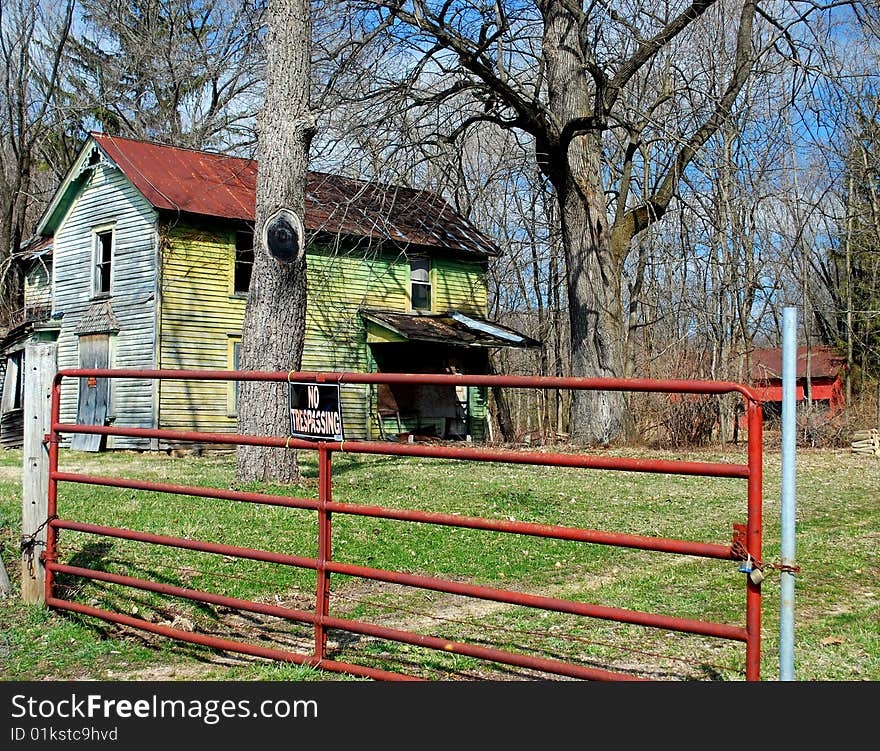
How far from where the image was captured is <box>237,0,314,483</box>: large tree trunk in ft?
39.3

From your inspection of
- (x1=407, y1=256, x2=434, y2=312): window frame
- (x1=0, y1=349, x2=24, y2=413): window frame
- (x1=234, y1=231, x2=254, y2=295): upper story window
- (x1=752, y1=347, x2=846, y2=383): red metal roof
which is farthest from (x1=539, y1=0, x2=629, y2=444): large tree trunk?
(x1=752, y1=347, x2=846, y2=383): red metal roof

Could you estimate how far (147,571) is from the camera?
7.26 metres

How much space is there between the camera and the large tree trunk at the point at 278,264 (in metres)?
12.0

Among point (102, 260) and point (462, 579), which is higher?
point (102, 260)

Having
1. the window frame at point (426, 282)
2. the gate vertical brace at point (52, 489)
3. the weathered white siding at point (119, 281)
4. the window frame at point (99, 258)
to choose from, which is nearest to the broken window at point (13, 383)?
the weathered white siding at point (119, 281)

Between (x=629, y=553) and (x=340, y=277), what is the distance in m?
18.2

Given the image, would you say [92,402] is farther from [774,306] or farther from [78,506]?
[774,306]

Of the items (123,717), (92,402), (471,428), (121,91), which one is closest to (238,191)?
(92,402)

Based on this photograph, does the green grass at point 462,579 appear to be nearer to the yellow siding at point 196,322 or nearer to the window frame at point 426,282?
the yellow siding at point 196,322

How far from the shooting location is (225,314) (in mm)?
23078

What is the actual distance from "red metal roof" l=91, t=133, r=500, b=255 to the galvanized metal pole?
632 inches

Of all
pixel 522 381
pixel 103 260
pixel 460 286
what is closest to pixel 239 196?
pixel 103 260

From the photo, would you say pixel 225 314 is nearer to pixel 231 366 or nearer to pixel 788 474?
Result: pixel 231 366

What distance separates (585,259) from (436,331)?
20.7 feet
